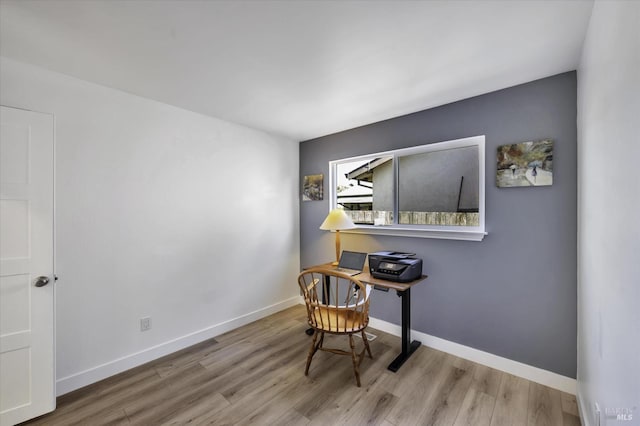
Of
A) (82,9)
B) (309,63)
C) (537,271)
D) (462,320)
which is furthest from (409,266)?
(82,9)

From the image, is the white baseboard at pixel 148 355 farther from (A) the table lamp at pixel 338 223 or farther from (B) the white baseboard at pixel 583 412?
(B) the white baseboard at pixel 583 412

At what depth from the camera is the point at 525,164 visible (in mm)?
2102

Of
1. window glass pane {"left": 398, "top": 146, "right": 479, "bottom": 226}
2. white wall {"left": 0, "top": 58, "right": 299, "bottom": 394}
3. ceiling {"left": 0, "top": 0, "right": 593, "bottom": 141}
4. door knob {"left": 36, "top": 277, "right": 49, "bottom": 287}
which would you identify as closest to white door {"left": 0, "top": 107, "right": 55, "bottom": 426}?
door knob {"left": 36, "top": 277, "right": 49, "bottom": 287}

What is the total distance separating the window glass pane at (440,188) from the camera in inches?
98.4

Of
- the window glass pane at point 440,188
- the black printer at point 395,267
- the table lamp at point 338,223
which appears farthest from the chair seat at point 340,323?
the window glass pane at point 440,188

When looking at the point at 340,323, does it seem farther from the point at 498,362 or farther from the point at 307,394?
the point at 498,362

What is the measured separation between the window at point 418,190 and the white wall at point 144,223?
3.83 feet

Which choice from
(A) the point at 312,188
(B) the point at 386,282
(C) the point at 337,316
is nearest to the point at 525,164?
(B) the point at 386,282

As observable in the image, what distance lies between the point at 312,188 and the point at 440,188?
171cm

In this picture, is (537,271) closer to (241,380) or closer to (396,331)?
(396,331)

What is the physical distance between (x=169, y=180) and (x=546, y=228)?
3.32 m

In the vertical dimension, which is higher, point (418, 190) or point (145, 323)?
point (418, 190)

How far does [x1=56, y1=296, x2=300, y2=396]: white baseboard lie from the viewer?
6.63ft

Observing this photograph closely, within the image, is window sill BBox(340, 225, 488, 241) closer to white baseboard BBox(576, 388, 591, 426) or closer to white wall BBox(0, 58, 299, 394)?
white baseboard BBox(576, 388, 591, 426)
